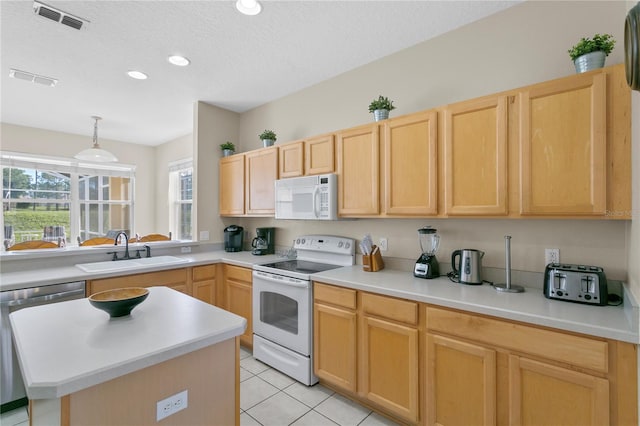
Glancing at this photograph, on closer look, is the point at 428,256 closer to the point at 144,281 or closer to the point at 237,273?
the point at 237,273

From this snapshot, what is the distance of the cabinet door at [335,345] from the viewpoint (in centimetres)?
211

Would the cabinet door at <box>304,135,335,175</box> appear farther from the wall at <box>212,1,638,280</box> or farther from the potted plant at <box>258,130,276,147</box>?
the potted plant at <box>258,130,276,147</box>

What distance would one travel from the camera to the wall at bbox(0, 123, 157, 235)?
459cm

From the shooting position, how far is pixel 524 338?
4.68 ft

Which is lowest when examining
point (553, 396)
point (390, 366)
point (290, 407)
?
point (290, 407)

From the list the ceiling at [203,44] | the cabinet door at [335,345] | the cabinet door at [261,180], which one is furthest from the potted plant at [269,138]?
the cabinet door at [335,345]

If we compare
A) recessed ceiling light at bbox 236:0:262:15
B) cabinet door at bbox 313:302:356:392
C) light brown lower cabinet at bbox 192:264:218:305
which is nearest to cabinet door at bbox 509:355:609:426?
cabinet door at bbox 313:302:356:392

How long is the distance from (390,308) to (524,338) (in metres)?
0.72

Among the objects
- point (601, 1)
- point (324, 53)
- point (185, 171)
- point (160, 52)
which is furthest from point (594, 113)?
point (185, 171)

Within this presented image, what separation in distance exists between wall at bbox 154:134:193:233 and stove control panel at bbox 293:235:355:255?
3.62m

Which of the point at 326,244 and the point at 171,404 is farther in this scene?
the point at 326,244

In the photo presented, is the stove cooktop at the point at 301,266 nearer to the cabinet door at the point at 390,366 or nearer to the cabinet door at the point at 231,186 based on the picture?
the cabinet door at the point at 390,366

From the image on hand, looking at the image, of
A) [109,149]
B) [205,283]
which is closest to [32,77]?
[205,283]

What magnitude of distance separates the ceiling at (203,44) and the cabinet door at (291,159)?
0.75 meters
